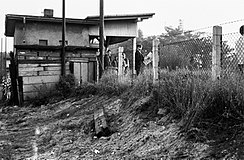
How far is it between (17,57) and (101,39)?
3.96m

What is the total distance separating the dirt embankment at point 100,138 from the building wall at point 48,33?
9553 millimetres

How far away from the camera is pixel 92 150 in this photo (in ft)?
20.5

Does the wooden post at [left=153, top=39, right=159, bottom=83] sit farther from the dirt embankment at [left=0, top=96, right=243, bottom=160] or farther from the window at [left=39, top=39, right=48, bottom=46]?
the window at [left=39, top=39, right=48, bottom=46]

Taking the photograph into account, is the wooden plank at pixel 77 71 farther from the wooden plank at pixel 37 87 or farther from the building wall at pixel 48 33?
the building wall at pixel 48 33

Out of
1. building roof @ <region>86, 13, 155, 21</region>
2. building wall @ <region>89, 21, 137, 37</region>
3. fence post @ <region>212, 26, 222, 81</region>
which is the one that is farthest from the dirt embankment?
building wall @ <region>89, 21, 137, 37</region>

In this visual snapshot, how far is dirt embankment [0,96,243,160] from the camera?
5.10m

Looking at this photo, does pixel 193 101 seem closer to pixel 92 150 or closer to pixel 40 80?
pixel 92 150

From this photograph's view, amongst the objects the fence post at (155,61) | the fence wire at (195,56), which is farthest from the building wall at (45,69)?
the fence post at (155,61)

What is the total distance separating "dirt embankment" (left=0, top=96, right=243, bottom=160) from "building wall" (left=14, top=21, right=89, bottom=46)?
9553mm

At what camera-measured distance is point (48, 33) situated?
2039 cm

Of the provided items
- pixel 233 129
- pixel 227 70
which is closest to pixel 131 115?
pixel 227 70

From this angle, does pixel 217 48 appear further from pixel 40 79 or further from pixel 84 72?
pixel 40 79

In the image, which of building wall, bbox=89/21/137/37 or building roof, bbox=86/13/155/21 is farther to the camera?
building wall, bbox=89/21/137/37

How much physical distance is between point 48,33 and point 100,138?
48.9ft
